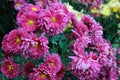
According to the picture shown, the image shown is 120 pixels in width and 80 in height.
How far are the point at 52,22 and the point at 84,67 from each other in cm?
44

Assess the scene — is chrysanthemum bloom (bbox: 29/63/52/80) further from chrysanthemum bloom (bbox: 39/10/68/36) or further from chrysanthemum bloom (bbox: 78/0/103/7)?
chrysanthemum bloom (bbox: 78/0/103/7)

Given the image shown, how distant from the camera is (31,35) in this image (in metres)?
3.02

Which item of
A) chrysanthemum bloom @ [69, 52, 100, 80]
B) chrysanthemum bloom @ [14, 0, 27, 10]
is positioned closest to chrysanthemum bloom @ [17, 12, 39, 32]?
chrysanthemum bloom @ [69, 52, 100, 80]

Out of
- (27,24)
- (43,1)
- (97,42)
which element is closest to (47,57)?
(27,24)

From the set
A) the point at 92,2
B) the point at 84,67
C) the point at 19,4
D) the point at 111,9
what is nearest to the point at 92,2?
the point at 92,2

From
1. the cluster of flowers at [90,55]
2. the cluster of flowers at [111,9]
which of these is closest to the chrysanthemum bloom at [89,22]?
the cluster of flowers at [90,55]

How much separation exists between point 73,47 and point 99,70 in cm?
29

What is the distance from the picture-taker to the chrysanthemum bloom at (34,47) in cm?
297

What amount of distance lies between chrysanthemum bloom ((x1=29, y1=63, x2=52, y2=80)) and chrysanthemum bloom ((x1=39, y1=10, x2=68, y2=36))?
284 mm

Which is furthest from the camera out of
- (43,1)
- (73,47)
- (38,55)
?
(43,1)

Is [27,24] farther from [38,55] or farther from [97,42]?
[97,42]

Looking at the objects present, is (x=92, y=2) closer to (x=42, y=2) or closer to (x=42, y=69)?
(x=42, y=2)

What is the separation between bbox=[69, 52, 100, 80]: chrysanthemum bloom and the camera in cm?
302

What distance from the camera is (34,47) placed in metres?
2.98
